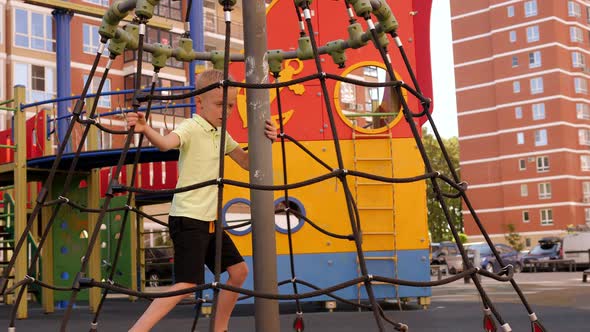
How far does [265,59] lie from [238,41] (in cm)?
3075

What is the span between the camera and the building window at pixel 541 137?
168 ft

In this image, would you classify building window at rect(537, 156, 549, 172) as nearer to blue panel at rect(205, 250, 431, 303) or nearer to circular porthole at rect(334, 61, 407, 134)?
circular porthole at rect(334, 61, 407, 134)

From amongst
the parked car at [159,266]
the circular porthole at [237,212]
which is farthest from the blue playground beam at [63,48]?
Result: the parked car at [159,266]

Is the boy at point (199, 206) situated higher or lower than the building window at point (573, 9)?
lower

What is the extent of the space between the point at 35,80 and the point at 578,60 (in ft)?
123

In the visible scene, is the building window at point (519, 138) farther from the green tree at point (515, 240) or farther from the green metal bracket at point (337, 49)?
the green metal bracket at point (337, 49)

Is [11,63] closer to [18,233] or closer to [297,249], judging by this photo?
[18,233]

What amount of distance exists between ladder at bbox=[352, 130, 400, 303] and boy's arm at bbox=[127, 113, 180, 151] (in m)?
4.87

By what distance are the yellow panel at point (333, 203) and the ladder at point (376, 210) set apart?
2 cm

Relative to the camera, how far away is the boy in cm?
336

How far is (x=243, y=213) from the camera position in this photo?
834cm

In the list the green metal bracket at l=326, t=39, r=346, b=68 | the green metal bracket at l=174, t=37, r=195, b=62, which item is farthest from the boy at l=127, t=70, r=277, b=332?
the green metal bracket at l=326, t=39, r=346, b=68

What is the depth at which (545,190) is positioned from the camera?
5153 cm

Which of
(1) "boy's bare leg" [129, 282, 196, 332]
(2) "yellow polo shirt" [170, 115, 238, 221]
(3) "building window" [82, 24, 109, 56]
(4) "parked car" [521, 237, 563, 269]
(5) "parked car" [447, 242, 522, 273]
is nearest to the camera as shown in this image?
(1) "boy's bare leg" [129, 282, 196, 332]
